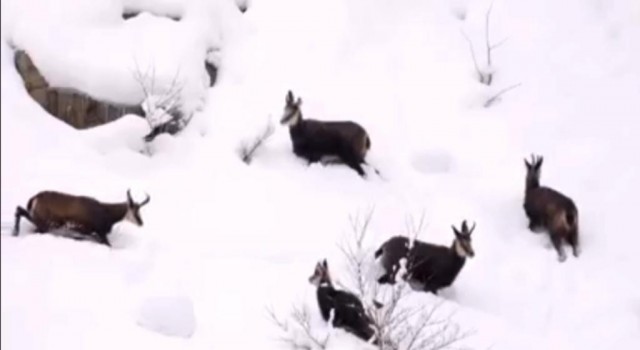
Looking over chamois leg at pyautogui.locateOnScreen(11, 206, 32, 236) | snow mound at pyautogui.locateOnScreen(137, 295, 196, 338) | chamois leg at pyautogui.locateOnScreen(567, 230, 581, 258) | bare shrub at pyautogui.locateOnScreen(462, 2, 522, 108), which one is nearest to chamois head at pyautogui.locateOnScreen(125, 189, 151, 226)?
chamois leg at pyautogui.locateOnScreen(11, 206, 32, 236)

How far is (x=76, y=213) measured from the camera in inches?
343

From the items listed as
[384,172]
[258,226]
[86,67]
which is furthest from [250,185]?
[86,67]

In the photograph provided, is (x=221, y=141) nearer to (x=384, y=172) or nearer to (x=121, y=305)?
(x=384, y=172)

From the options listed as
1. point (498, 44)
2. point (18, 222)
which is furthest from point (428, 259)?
point (498, 44)

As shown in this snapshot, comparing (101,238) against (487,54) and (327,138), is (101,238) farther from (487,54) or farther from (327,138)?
(487,54)

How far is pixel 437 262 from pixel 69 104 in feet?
14.2

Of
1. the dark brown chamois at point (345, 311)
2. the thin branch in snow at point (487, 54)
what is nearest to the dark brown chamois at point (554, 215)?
the thin branch in snow at point (487, 54)

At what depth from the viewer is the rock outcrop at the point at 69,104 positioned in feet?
36.8

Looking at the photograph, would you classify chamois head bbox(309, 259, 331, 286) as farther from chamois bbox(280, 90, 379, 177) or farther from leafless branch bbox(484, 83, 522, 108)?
leafless branch bbox(484, 83, 522, 108)

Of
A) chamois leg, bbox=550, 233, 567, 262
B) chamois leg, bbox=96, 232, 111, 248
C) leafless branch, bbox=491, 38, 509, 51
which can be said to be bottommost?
chamois leg, bbox=550, 233, 567, 262

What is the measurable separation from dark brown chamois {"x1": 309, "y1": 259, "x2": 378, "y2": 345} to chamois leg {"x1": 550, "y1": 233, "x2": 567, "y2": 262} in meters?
2.63

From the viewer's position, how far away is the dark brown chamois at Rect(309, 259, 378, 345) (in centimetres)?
803

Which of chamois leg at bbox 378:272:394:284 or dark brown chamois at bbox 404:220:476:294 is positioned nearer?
chamois leg at bbox 378:272:394:284

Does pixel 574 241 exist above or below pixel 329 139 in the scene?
Result: below
